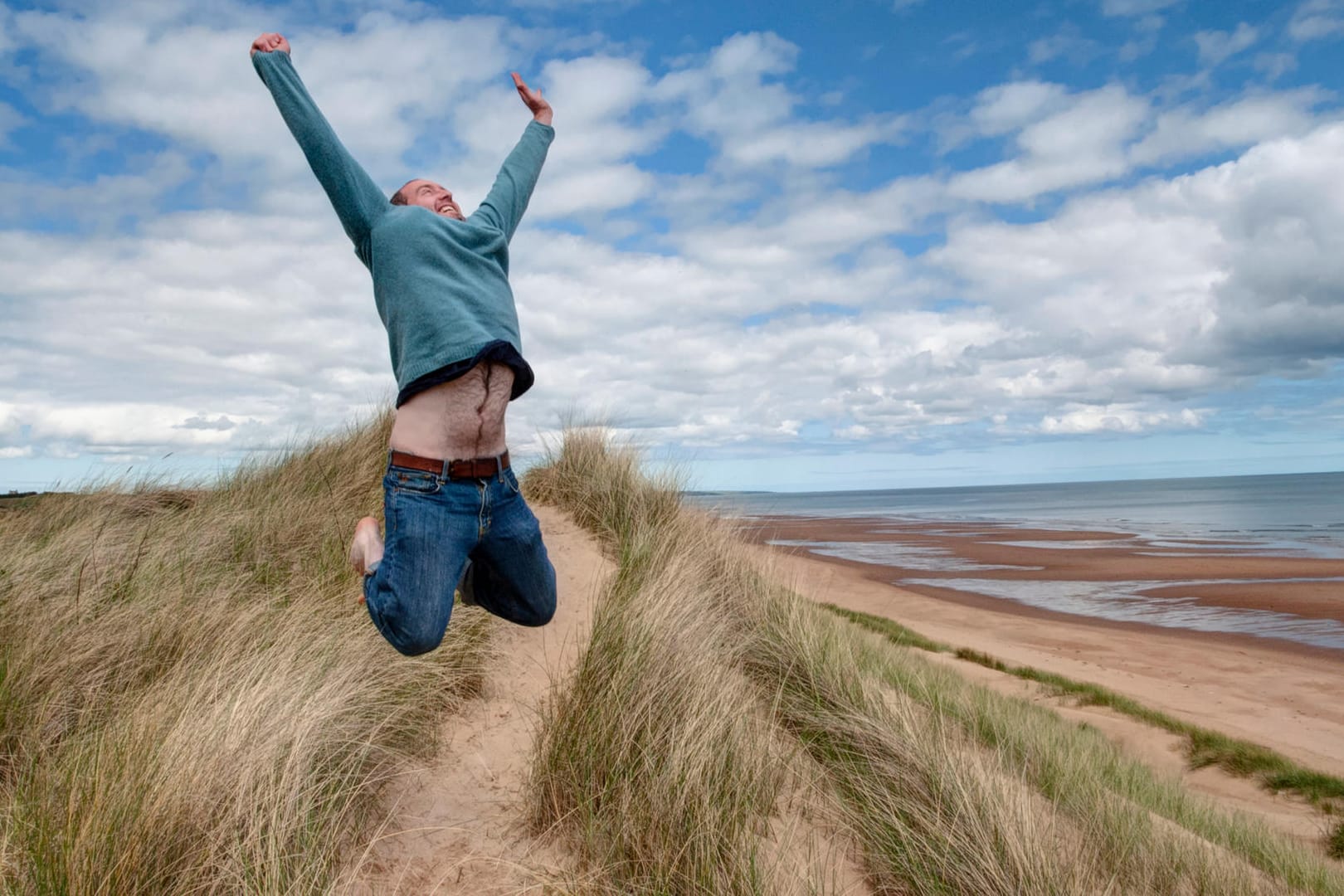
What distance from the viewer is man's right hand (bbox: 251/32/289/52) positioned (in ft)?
10.3

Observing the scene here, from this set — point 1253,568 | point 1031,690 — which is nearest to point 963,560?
point 1253,568

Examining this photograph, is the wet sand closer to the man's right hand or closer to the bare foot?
the bare foot

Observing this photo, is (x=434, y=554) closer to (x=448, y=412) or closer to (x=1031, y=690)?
(x=448, y=412)

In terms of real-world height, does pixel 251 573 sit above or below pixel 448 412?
below

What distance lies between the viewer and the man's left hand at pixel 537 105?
389 cm

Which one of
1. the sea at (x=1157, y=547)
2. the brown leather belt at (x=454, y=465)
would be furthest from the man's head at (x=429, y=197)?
the sea at (x=1157, y=547)

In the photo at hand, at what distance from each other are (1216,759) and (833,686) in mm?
5864

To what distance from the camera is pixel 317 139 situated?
10.1 feet

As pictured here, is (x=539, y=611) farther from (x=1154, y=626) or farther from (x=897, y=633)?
(x=1154, y=626)

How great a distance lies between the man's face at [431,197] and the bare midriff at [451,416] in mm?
808

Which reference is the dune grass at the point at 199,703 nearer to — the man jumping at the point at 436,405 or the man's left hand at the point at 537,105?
the man jumping at the point at 436,405

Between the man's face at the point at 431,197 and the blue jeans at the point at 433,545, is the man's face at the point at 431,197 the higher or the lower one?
the higher one

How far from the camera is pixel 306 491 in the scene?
290 inches

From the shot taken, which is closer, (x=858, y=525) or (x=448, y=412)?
(x=448, y=412)
